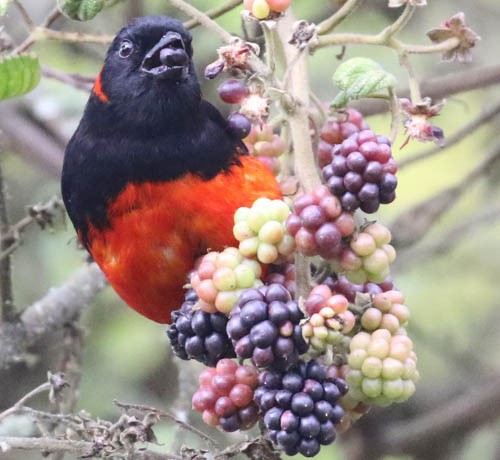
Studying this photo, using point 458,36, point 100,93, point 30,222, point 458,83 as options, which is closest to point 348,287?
point 458,36

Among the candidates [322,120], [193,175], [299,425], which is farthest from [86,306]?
[299,425]

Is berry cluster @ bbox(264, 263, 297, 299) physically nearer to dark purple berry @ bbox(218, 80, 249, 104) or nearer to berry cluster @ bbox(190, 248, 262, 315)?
berry cluster @ bbox(190, 248, 262, 315)

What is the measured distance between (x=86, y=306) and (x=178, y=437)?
682 millimetres

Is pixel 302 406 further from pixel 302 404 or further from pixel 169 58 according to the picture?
pixel 169 58

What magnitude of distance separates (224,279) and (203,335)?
143 millimetres

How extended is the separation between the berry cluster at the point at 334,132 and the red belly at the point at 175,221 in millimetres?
145

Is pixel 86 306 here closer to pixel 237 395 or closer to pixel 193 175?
pixel 193 175

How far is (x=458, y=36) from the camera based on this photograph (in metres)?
1.98

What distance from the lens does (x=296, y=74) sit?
6.31 feet

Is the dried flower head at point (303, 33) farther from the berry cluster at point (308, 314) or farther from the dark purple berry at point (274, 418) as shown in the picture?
the dark purple berry at point (274, 418)

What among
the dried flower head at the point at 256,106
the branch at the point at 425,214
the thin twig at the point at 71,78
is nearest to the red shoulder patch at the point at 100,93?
the thin twig at the point at 71,78

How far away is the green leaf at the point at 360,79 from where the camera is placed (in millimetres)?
1839

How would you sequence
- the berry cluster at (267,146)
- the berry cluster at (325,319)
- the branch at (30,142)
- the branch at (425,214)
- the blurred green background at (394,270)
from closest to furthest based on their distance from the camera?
the berry cluster at (325,319) → the berry cluster at (267,146) → the branch at (425,214) → the branch at (30,142) → the blurred green background at (394,270)

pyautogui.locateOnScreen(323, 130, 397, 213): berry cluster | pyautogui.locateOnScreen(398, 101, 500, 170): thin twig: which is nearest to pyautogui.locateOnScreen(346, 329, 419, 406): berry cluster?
pyautogui.locateOnScreen(323, 130, 397, 213): berry cluster
